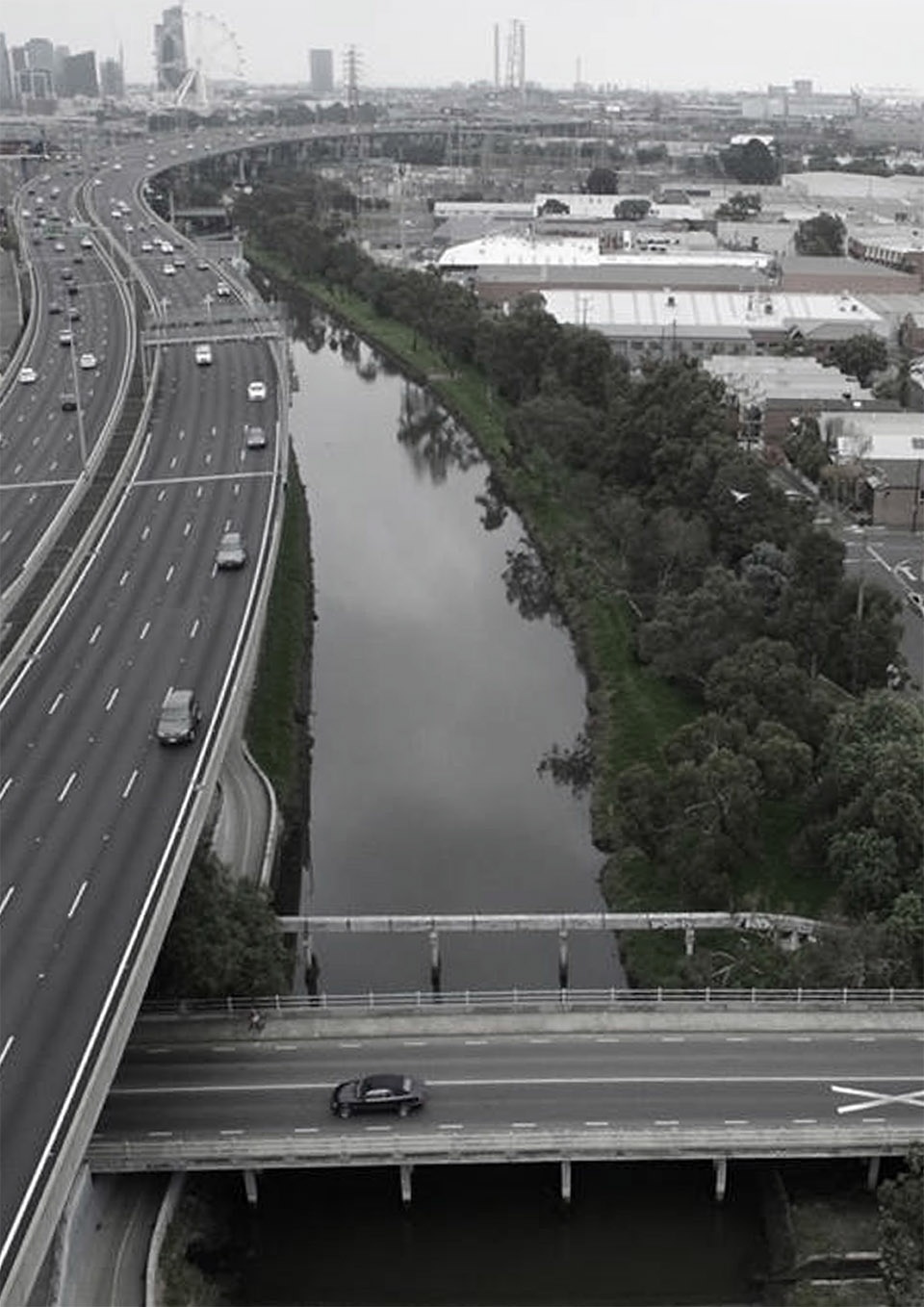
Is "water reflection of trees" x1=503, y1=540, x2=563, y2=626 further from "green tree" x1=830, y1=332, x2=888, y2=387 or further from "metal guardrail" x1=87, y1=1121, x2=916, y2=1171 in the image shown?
"metal guardrail" x1=87, y1=1121, x2=916, y2=1171

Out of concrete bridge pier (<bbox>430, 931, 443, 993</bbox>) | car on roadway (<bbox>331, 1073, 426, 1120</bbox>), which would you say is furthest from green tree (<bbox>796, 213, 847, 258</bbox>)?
car on roadway (<bbox>331, 1073, 426, 1120</bbox>)

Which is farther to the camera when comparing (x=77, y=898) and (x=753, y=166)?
(x=753, y=166)

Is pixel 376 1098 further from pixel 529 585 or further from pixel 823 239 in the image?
pixel 823 239

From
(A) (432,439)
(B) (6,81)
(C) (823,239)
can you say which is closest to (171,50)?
(B) (6,81)

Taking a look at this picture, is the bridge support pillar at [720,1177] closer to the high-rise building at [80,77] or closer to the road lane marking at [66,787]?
the road lane marking at [66,787]

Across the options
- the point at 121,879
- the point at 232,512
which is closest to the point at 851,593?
the point at 232,512

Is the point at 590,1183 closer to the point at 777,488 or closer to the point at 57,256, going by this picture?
the point at 777,488
